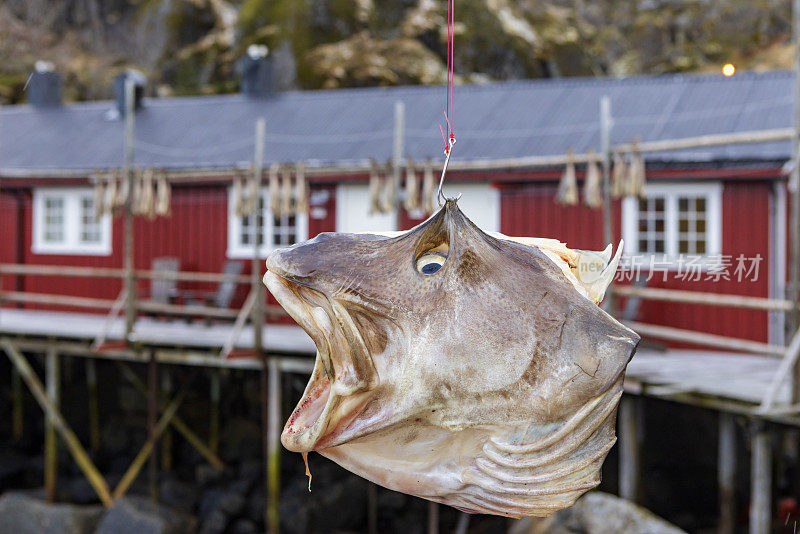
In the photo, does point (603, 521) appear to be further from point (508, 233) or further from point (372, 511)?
point (508, 233)

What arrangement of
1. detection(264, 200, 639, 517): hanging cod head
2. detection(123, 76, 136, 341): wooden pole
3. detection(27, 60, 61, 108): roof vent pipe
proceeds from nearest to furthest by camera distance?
detection(264, 200, 639, 517): hanging cod head, detection(123, 76, 136, 341): wooden pole, detection(27, 60, 61, 108): roof vent pipe

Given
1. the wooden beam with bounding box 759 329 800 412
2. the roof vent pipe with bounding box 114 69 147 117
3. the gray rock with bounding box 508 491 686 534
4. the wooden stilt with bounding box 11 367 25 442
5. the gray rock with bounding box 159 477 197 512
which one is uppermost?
the roof vent pipe with bounding box 114 69 147 117

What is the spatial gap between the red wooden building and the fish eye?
8.11m

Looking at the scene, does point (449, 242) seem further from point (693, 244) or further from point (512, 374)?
point (693, 244)

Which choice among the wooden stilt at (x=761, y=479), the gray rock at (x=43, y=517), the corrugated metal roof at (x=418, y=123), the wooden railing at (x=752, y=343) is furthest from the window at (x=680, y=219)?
the gray rock at (x=43, y=517)

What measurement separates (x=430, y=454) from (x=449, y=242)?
36cm

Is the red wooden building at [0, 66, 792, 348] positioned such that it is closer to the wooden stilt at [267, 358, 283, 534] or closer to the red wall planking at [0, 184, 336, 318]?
the red wall planking at [0, 184, 336, 318]

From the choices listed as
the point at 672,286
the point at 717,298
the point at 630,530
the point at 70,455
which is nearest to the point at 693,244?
the point at 672,286

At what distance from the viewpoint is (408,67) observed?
77.0ft

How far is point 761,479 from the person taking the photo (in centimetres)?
836

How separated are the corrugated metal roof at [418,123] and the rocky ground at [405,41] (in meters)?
5.68

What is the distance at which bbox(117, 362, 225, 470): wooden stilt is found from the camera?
1536 centimetres

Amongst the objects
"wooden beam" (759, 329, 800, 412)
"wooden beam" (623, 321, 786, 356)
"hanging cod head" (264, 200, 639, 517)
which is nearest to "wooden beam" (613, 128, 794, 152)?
"wooden beam" (759, 329, 800, 412)

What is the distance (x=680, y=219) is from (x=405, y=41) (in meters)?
13.3
